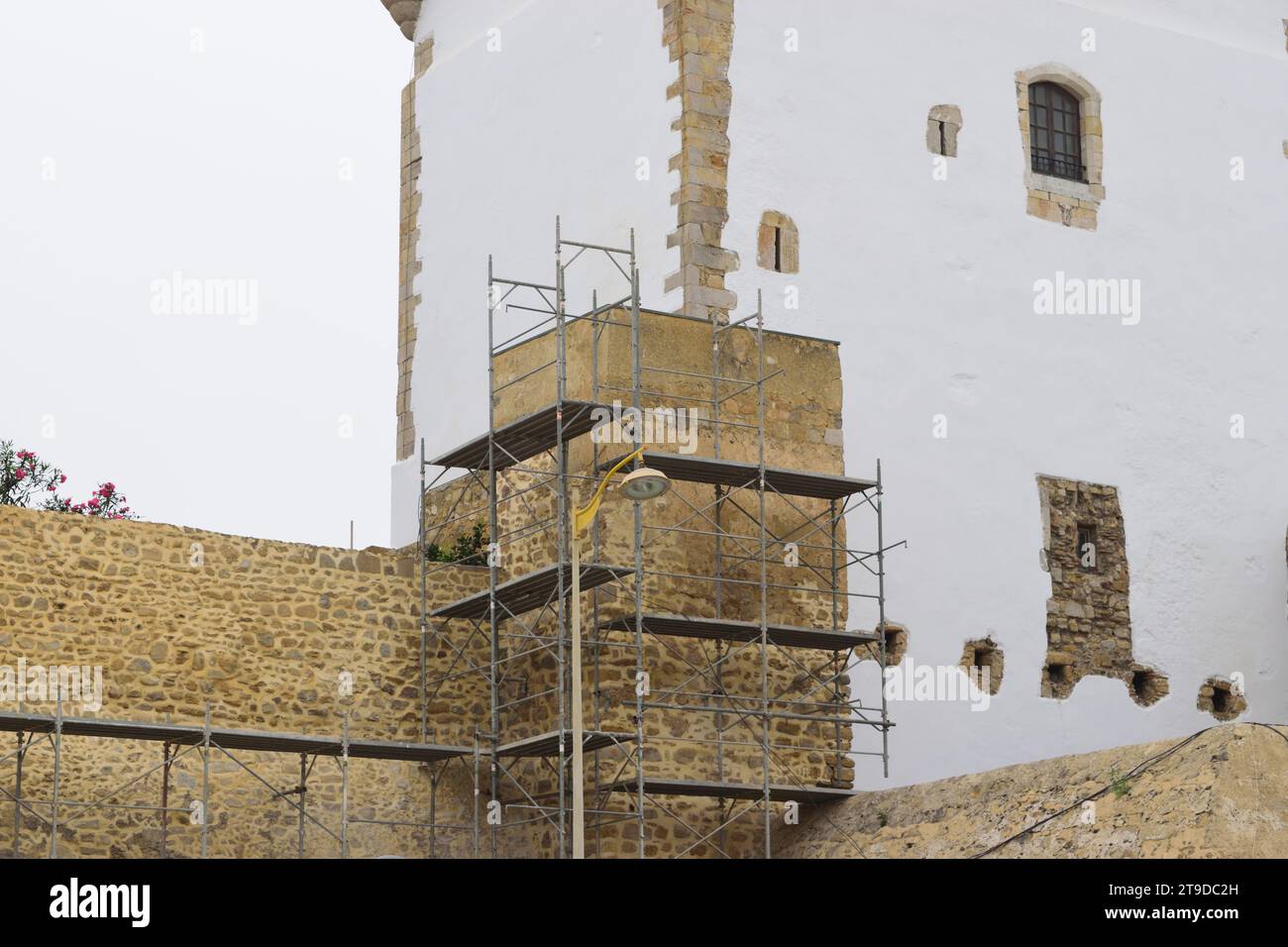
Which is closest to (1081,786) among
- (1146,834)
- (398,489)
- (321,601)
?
(1146,834)

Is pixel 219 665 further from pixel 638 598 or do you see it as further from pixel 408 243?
pixel 408 243

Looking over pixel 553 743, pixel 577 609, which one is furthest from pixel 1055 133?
pixel 577 609

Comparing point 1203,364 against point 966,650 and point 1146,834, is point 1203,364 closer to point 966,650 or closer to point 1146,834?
point 966,650

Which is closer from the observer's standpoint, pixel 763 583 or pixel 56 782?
pixel 56 782

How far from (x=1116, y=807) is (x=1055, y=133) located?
950 centimetres

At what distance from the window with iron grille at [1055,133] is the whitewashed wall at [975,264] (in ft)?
1.02

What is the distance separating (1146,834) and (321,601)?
7.18 metres

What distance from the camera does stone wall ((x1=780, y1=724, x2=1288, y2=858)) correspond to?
14539mm

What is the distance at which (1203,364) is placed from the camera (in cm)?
2336

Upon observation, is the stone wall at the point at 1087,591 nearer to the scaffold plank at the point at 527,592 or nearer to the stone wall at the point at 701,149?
the stone wall at the point at 701,149

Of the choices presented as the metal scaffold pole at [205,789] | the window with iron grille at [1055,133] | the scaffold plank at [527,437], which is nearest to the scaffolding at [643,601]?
the scaffold plank at [527,437]

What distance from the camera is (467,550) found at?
20.9 meters
